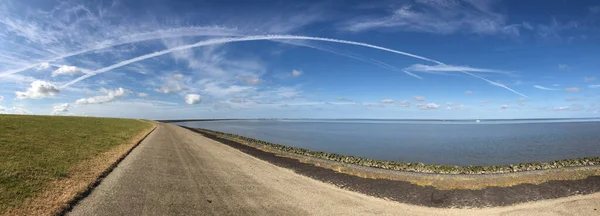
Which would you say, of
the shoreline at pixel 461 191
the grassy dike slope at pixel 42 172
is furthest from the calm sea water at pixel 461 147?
the grassy dike slope at pixel 42 172

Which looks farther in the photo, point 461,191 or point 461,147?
point 461,147

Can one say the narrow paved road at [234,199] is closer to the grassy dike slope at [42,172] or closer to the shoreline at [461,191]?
the shoreline at [461,191]

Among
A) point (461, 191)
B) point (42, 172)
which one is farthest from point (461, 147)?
point (42, 172)

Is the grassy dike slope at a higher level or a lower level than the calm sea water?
higher

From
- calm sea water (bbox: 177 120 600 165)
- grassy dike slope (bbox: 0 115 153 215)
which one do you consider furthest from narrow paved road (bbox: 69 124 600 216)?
calm sea water (bbox: 177 120 600 165)

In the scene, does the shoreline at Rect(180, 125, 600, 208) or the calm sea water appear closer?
the shoreline at Rect(180, 125, 600, 208)

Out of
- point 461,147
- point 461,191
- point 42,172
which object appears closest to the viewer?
point 42,172

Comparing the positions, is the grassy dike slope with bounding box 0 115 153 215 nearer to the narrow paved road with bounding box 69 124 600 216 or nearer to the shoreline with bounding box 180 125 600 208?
the narrow paved road with bounding box 69 124 600 216

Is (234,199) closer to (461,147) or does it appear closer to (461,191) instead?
(461,191)

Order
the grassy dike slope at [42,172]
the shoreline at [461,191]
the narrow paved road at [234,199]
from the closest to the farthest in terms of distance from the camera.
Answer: the grassy dike slope at [42,172], the narrow paved road at [234,199], the shoreline at [461,191]

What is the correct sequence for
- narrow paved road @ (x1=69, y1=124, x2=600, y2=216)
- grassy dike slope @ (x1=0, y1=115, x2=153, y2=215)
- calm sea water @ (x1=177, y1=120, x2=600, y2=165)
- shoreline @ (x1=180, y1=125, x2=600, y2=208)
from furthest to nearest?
calm sea water @ (x1=177, y1=120, x2=600, y2=165) → shoreline @ (x1=180, y1=125, x2=600, y2=208) → narrow paved road @ (x1=69, y1=124, x2=600, y2=216) → grassy dike slope @ (x1=0, y1=115, x2=153, y2=215)

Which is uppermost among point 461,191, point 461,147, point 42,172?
point 42,172

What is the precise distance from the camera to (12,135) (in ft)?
93.2

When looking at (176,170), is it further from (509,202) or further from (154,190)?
(509,202)
